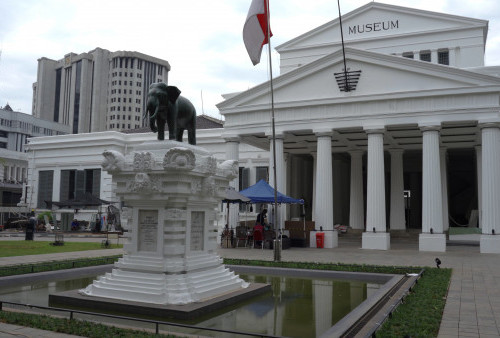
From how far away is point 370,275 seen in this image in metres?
14.7

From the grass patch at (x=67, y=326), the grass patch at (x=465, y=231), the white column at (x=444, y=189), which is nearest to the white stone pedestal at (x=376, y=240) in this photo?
the grass patch at (x=465, y=231)

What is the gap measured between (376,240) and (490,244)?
5.88 meters

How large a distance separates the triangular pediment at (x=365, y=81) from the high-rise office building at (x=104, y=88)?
343 ft

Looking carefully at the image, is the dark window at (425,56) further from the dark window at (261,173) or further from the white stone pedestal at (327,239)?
the white stone pedestal at (327,239)

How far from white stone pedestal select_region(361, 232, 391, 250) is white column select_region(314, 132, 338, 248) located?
213 centimetres

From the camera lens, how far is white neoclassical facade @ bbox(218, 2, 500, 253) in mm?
25688

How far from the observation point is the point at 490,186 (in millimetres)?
25203

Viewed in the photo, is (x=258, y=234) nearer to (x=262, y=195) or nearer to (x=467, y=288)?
(x=262, y=195)

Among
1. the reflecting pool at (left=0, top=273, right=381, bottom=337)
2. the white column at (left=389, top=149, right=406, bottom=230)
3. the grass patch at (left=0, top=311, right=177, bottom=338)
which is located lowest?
the reflecting pool at (left=0, top=273, right=381, bottom=337)

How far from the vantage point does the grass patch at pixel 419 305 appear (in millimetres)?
7469

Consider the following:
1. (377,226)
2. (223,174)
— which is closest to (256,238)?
(377,226)

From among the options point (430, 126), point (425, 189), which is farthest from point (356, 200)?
point (430, 126)

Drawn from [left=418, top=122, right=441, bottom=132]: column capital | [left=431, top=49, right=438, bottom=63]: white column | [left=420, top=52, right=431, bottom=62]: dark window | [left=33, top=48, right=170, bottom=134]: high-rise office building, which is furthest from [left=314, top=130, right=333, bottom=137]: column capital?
[left=33, top=48, right=170, bottom=134]: high-rise office building

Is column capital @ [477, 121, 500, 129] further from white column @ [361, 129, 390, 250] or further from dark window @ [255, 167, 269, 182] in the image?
dark window @ [255, 167, 269, 182]
